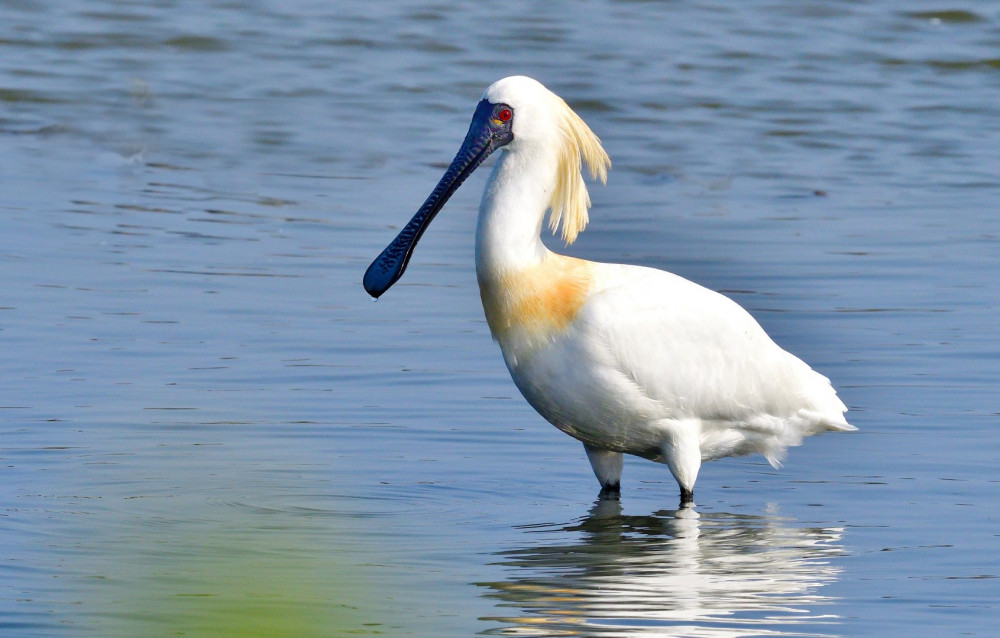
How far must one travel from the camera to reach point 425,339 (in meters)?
10.8

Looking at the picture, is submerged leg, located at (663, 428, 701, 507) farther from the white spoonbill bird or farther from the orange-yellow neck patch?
the orange-yellow neck patch

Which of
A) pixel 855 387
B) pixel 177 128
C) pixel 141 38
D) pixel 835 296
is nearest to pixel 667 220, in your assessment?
pixel 835 296

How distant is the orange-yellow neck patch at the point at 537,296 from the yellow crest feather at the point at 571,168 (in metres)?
0.38

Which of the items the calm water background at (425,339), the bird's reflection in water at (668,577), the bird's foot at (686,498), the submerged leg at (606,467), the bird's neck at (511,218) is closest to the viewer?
the bird's reflection in water at (668,577)

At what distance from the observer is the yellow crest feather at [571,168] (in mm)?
8016

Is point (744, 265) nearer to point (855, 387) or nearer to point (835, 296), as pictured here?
point (835, 296)

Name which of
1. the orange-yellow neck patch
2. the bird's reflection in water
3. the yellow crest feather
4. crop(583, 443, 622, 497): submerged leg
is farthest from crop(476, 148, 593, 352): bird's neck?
the bird's reflection in water

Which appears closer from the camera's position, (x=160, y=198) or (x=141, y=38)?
(x=160, y=198)

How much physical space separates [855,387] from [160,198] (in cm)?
659

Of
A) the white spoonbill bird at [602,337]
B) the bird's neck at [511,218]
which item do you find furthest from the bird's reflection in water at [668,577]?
Answer: the bird's neck at [511,218]

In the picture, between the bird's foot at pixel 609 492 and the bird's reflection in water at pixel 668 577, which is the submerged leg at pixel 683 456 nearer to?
the bird's reflection in water at pixel 668 577

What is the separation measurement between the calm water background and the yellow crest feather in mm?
1118

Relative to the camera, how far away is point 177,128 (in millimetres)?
18766

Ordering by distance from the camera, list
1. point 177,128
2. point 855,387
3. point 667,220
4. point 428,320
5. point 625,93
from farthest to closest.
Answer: point 625,93 → point 177,128 → point 667,220 → point 428,320 → point 855,387
